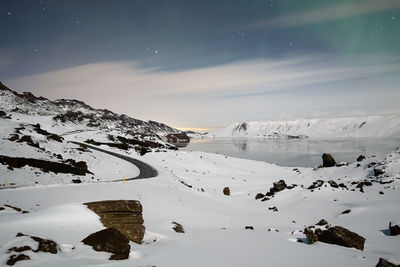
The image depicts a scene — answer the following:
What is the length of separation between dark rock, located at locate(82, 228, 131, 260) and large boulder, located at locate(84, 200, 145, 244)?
174 centimetres

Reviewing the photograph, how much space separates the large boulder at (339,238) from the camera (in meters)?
9.66

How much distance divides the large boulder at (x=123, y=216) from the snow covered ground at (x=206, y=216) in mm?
314

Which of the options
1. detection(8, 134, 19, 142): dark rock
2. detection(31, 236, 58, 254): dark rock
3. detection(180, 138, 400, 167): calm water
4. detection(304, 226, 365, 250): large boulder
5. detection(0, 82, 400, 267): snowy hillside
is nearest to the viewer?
detection(31, 236, 58, 254): dark rock

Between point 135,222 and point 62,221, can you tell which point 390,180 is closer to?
point 135,222

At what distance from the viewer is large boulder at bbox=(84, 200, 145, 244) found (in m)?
8.34

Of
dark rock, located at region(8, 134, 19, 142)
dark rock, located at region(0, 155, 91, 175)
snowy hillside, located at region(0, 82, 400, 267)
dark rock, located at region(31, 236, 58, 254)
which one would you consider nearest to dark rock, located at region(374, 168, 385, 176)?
snowy hillside, located at region(0, 82, 400, 267)

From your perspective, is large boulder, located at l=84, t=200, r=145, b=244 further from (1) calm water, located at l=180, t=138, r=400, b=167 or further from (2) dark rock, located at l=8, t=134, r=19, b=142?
(1) calm water, located at l=180, t=138, r=400, b=167

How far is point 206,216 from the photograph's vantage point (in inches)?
672

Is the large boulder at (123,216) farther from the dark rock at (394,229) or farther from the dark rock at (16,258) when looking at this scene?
the dark rock at (394,229)

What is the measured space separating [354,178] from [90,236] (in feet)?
131

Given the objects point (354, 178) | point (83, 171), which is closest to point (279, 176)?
point (354, 178)

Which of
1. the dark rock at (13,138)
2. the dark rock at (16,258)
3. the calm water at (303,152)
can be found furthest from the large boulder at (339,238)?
the calm water at (303,152)

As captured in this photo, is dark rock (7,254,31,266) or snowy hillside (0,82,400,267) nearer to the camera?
dark rock (7,254,31,266)

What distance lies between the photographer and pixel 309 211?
20.2 m
